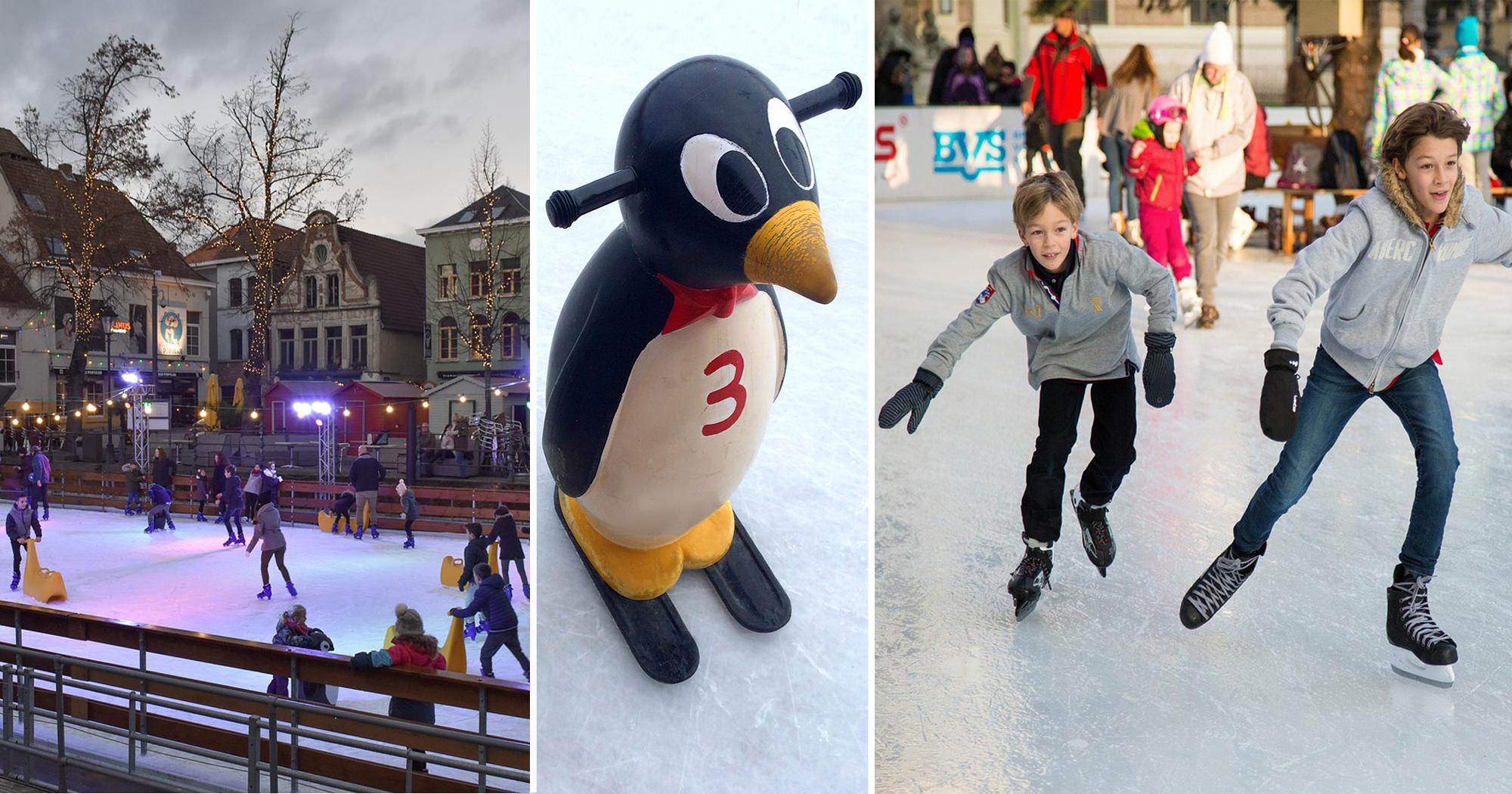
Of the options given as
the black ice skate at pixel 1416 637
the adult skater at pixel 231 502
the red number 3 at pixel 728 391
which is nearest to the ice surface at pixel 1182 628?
the black ice skate at pixel 1416 637

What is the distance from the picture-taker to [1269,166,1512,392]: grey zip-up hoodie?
99.1 inches

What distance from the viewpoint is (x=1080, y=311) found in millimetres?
2682

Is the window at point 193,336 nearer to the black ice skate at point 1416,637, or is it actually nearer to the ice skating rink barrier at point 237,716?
the ice skating rink barrier at point 237,716

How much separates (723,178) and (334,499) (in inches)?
76.5

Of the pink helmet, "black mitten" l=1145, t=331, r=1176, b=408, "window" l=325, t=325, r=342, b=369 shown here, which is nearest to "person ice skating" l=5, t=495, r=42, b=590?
"window" l=325, t=325, r=342, b=369

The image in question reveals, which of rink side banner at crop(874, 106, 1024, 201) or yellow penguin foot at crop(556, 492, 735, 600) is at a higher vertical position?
rink side banner at crop(874, 106, 1024, 201)

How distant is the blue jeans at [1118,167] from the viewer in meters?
7.21

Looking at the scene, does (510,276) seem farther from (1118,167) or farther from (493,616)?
(1118,167)

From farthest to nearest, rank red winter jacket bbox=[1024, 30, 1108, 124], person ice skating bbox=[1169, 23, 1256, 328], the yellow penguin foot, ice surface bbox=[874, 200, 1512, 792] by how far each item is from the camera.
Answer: red winter jacket bbox=[1024, 30, 1108, 124] → person ice skating bbox=[1169, 23, 1256, 328] → the yellow penguin foot → ice surface bbox=[874, 200, 1512, 792]

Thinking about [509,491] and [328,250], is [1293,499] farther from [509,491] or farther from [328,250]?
A: [328,250]

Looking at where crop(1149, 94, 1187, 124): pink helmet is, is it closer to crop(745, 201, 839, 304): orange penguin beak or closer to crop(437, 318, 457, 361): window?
crop(437, 318, 457, 361): window

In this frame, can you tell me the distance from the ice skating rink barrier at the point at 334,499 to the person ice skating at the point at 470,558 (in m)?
0.03

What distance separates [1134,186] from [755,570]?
4.14m

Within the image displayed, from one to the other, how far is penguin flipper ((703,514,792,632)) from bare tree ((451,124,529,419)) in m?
0.96
